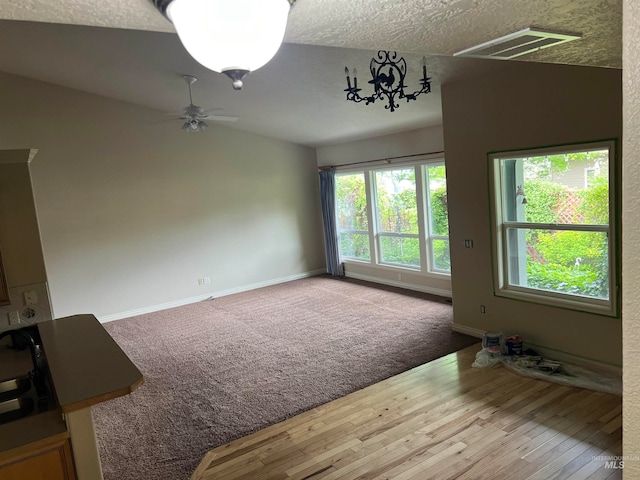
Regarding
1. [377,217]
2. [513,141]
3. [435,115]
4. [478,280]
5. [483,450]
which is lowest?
[483,450]

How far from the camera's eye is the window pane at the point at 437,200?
239 inches

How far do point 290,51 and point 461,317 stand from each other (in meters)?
3.16

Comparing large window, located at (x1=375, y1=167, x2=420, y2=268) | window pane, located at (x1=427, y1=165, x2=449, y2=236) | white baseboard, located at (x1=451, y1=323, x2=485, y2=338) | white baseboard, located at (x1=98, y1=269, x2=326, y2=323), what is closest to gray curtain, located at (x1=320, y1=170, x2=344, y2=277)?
white baseboard, located at (x1=98, y1=269, x2=326, y2=323)

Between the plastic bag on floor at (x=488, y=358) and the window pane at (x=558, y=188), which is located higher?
the window pane at (x=558, y=188)

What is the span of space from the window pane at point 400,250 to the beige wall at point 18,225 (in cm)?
494

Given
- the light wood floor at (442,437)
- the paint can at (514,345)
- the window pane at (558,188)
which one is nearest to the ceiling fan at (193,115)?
the window pane at (558,188)

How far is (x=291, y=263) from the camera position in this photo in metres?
7.97

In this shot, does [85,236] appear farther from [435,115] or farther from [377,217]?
[435,115]

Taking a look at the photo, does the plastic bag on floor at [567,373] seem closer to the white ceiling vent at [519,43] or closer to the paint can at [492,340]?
the paint can at [492,340]

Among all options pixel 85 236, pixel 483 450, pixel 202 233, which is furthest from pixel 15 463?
pixel 202 233

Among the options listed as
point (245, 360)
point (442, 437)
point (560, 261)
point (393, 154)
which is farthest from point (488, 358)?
point (393, 154)

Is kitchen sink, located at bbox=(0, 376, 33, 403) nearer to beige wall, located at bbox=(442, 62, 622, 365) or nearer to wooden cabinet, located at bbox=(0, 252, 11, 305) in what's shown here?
wooden cabinet, located at bbox=(0, 252, 11, 305)

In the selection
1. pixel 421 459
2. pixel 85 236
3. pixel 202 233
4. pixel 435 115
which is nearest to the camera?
pixel 421 459

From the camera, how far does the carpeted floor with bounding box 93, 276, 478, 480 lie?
3139mm
